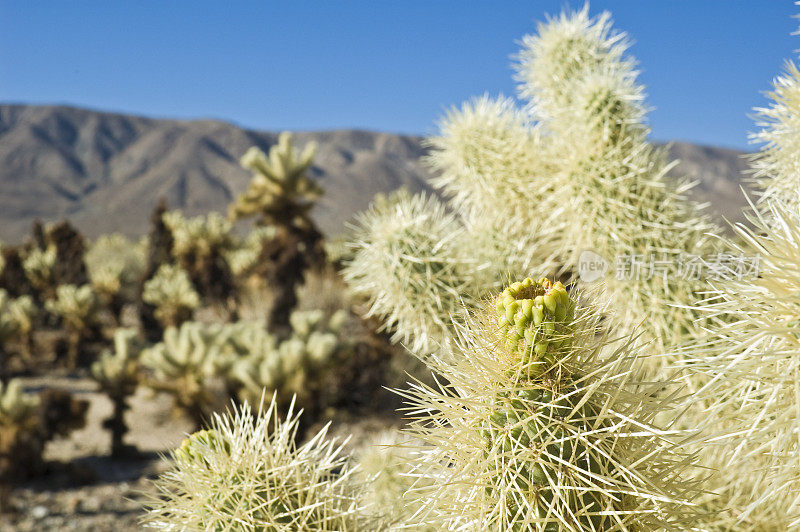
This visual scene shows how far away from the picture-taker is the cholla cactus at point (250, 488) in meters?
1.25

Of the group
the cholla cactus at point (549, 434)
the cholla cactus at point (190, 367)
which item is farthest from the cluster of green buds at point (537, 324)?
the cholla cactus at point (190, 367)

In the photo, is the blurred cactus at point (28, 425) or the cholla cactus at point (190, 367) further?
the cholla cactus at point (190, 367)

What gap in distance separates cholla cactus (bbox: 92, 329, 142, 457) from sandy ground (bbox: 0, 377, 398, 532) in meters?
0.25

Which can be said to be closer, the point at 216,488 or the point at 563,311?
the point at 563,311

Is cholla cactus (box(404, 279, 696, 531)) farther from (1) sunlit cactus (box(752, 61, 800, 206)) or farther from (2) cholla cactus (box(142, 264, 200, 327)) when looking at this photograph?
(2) cholla cactus (box(142, 264, 200, 327))

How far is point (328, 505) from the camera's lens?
52.3 inches

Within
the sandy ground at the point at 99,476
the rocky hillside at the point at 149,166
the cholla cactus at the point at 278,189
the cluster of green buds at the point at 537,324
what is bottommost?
the sandy ground at the point at 99,476

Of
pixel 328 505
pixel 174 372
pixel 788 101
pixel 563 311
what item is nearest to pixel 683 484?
pixel 563 311

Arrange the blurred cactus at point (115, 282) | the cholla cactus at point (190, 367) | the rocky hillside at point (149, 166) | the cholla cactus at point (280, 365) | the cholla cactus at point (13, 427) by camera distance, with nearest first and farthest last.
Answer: the cholla cactus at point (13, 427)
the cholla cactus at point (280, 365)
the cholla cactus at point (190, 367)
the blurred cactus at point (115, 282)
the rocky hillside at point (149, 166)

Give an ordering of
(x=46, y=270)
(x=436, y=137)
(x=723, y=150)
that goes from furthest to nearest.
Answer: (x=723, y=150) < (x=46, y=270) < (x=436, y=137)

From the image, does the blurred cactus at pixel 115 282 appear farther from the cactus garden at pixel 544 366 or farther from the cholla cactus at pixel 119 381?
the cactus garden at pixel 544 366

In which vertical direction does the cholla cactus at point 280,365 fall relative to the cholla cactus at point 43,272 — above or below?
below

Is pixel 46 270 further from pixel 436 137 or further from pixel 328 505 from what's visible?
pixel 328 505

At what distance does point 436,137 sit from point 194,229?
1123cm
